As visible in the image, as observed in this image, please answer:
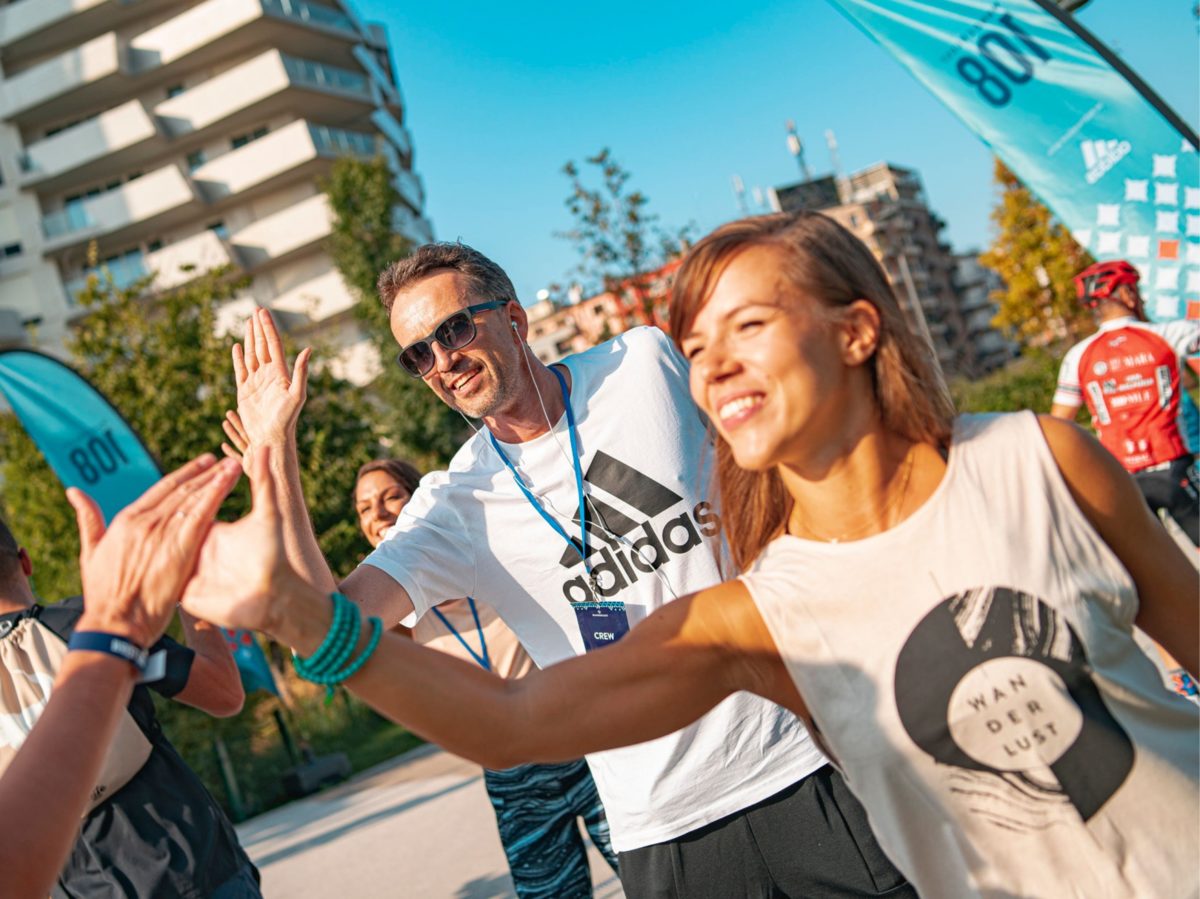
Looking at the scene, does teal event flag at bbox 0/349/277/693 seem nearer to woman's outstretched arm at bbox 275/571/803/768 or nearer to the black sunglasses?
the black sunglasses

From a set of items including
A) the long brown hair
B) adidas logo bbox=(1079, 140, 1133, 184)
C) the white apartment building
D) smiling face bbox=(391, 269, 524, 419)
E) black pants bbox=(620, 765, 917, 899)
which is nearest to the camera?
the long brown hair

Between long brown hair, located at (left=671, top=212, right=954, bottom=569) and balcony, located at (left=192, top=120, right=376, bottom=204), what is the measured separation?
39659mm

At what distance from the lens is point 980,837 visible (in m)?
1.88

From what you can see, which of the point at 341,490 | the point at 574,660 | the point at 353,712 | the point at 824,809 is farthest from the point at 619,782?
the point at 341,490

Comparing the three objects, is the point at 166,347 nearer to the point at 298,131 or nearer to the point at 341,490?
the point at 341,490

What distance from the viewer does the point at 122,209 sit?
40250 mm

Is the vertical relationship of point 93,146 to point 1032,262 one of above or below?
above

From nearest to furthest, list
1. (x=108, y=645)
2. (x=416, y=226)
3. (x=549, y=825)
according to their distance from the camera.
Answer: (x=108, y=645)
(x=549, y=825)
(x=416, y=226)

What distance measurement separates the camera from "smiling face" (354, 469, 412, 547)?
5.11m

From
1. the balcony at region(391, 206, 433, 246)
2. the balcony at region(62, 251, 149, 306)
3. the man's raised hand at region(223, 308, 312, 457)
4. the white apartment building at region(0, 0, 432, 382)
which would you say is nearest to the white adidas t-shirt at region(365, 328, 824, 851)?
the man's raised hand at region(223, 308, 312, 457)

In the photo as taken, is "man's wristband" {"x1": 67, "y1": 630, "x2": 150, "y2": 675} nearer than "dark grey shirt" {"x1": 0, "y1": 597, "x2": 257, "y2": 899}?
Yes

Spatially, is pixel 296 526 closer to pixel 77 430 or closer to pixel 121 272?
pixel 77 430

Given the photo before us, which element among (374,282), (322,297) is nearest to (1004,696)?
(374,282)

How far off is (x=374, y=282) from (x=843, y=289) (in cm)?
2880
